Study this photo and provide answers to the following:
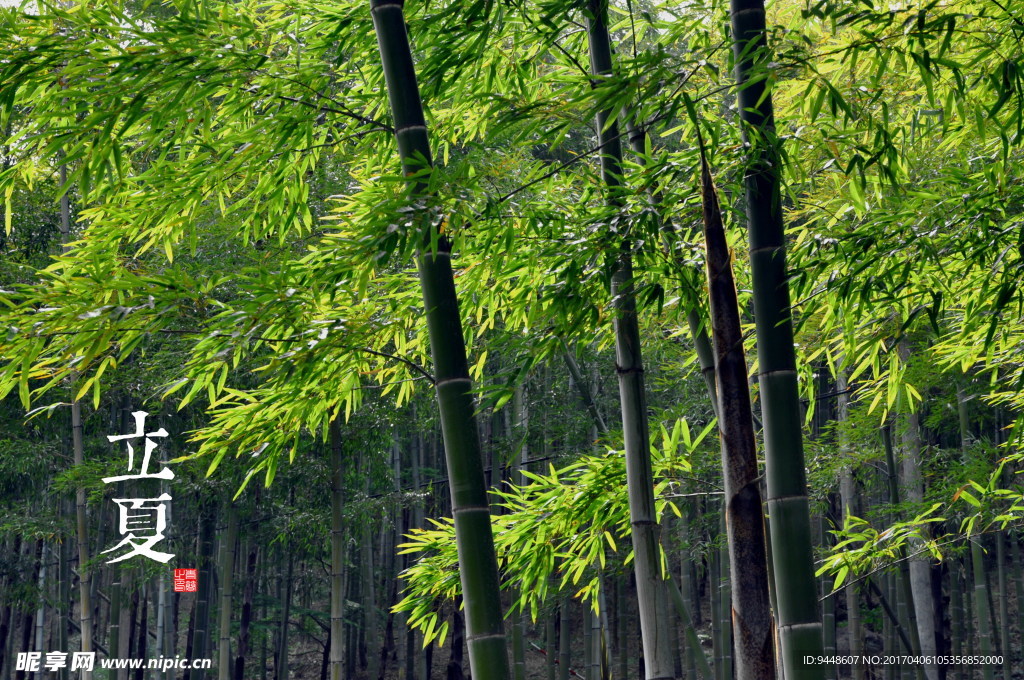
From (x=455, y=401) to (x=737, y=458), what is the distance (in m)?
0.84

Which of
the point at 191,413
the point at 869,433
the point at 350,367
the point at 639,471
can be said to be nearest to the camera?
the point at 639,471

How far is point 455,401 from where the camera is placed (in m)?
2.76

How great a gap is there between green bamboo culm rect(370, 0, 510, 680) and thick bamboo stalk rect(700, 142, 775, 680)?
0.70 m

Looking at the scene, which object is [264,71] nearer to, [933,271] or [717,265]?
[717,265]

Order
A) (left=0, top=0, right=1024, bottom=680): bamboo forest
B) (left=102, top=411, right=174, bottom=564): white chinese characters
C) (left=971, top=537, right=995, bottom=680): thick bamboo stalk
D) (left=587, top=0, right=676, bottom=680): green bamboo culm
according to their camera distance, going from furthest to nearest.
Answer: (left=102, top=411, right=174, bottom=564): white chinese characters
(left=971, top=537, right=995, bottom=680): thick bamboo stalk
(left=587, top=0, right=676, bottom=680): green bamboo culm
(left=0, top=0, right=1024, bottom=680): bamboo forest

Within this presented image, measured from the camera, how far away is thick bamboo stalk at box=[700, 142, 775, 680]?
2689mm

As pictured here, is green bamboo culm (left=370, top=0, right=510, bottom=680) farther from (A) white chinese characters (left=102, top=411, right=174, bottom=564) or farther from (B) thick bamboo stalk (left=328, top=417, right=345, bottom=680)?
(A) white chinese characters (left=102, top=411, right=174, bottom=564)

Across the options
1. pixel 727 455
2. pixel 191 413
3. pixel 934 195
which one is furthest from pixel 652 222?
pixel 191 413

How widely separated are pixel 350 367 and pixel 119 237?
0.84 meters

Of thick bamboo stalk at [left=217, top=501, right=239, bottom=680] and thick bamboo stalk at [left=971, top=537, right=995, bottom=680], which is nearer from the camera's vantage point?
thick bamboo stalk at [left=971, top=537, right=995, bottom=680]

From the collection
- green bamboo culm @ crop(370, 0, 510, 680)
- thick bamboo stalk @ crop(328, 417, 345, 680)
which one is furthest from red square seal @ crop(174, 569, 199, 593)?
green bamboo culm @ crop(370, 0, 510, 680)

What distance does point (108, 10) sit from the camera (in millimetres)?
2777

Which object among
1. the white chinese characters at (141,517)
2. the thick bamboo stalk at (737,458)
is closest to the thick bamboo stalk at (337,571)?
the white chinese characters at (141,517)

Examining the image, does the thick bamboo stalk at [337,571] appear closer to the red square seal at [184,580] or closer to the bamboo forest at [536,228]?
the red square seal at [184,580]
